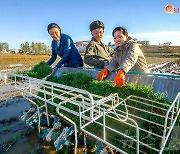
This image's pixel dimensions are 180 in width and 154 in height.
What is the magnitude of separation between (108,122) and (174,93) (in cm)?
115

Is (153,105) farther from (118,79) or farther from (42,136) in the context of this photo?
(42,136)

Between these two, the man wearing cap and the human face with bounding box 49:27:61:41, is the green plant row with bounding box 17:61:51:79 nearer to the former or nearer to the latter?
the human face with bounding box 49:27:61:41

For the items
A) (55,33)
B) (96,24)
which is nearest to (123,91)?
(96,24)

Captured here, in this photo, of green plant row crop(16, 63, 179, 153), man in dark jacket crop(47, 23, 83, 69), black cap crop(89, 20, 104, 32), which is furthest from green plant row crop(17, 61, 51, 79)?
black cap crop(89, 20, 104, 32)

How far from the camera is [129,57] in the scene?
3.13m

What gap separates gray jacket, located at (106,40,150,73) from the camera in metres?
3.05

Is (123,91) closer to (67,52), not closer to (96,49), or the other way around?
(96,49)

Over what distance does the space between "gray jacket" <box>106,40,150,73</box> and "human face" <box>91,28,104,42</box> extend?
124 centimetres

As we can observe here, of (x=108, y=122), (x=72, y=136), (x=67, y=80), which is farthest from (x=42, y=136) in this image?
(x=108, y=122)

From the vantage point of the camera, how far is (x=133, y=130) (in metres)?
3.02

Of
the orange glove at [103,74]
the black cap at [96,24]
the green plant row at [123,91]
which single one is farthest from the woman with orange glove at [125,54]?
the black cap at [96,24]

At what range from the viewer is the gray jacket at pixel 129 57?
3.05 metres

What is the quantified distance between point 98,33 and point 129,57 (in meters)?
1.82

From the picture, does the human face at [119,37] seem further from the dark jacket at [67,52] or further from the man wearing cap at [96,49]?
the dark jacket at [67,52]
